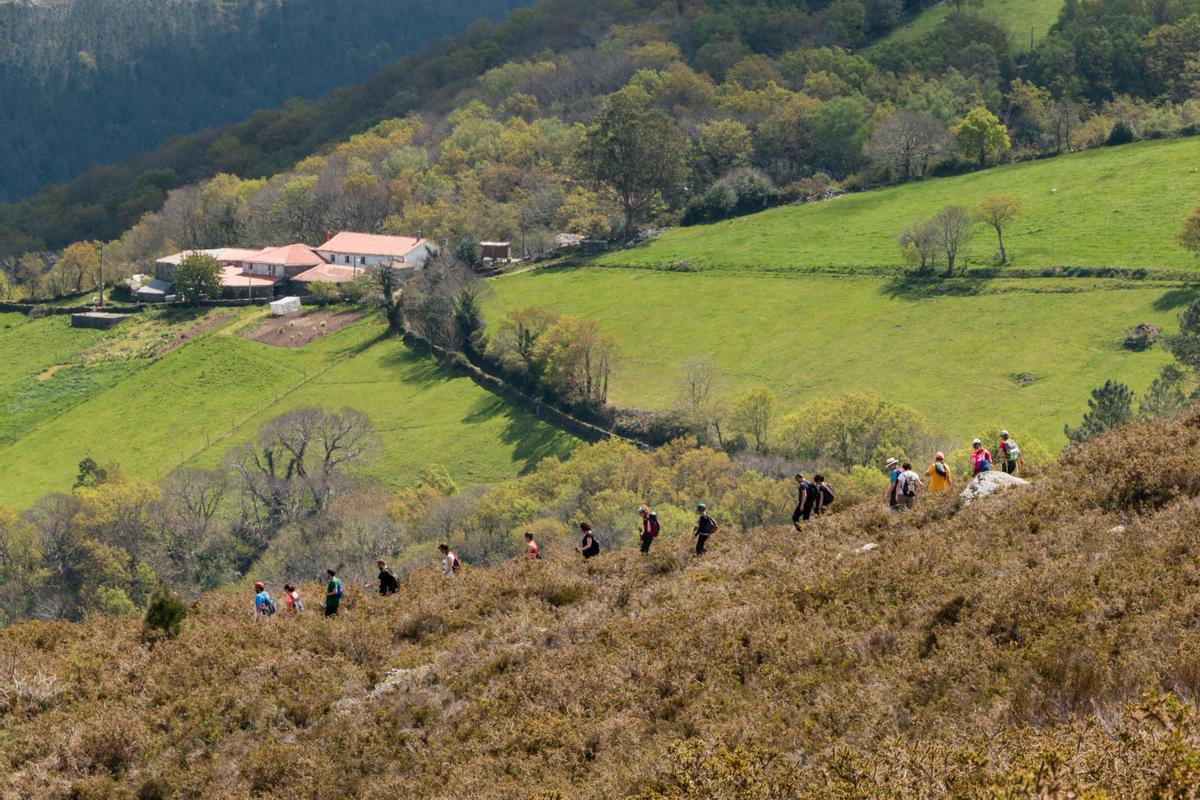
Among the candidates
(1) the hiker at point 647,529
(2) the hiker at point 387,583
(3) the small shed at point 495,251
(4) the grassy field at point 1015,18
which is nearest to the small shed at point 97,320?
(3) the small shed at point 495,251

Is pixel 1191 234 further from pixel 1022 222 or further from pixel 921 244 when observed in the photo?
pixel 921 244

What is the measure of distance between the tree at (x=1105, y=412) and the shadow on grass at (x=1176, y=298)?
1655cm

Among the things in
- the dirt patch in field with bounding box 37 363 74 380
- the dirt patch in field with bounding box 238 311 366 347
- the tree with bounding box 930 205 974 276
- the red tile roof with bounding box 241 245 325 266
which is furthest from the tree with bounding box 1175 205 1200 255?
the dirt patch in field with bounding box 37 363 74 380

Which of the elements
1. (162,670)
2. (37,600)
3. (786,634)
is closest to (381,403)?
(37,600)

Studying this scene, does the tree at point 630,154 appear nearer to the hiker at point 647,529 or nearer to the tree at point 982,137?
the tree at point 982,137

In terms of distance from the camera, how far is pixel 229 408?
89.4m

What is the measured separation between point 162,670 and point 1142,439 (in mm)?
19191

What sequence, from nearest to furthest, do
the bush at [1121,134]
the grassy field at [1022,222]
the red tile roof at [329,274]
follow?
1. the grassy field at [1022,222]
2. the bush at [1121,134]
3. the red tile roof at [329,274]

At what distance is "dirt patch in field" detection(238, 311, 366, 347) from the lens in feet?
335

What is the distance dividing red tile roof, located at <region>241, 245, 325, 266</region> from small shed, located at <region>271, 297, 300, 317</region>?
517 inches

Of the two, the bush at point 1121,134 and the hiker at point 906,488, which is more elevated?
the bush at point 1121,134

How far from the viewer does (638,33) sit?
7338 inches

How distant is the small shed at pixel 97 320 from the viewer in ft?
385

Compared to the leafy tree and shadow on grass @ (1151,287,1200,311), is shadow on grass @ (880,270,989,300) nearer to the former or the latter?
shadow on grass @ (1151,287,1200,311)
